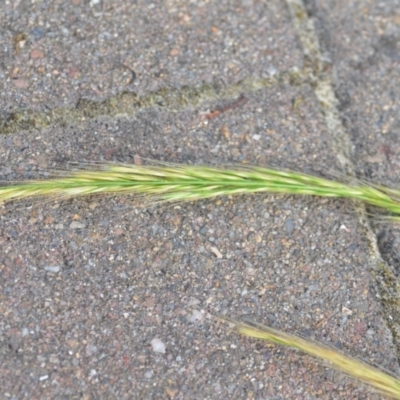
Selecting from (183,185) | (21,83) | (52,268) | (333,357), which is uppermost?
(21,83)

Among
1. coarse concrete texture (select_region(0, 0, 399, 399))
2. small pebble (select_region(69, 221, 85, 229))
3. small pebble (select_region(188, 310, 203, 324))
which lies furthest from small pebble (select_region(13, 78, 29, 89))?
small pebble (select_region(188, 310, 203, 324))

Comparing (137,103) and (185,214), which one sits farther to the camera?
(137,103)

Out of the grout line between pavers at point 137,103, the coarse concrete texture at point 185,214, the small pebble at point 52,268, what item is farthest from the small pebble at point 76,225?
the grout line between pavers at point 137,103

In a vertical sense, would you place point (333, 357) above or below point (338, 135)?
below

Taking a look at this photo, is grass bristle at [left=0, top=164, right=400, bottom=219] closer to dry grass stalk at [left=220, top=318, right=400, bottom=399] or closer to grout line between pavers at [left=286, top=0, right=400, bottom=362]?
grout line between pavers at [left=286, top=0, right=400, bottom=362]

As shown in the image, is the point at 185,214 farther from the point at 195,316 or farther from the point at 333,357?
the point at 333,357

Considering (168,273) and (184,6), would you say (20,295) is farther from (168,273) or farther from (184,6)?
(184,6)

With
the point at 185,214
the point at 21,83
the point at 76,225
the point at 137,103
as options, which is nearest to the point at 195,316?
the point at 185,214
